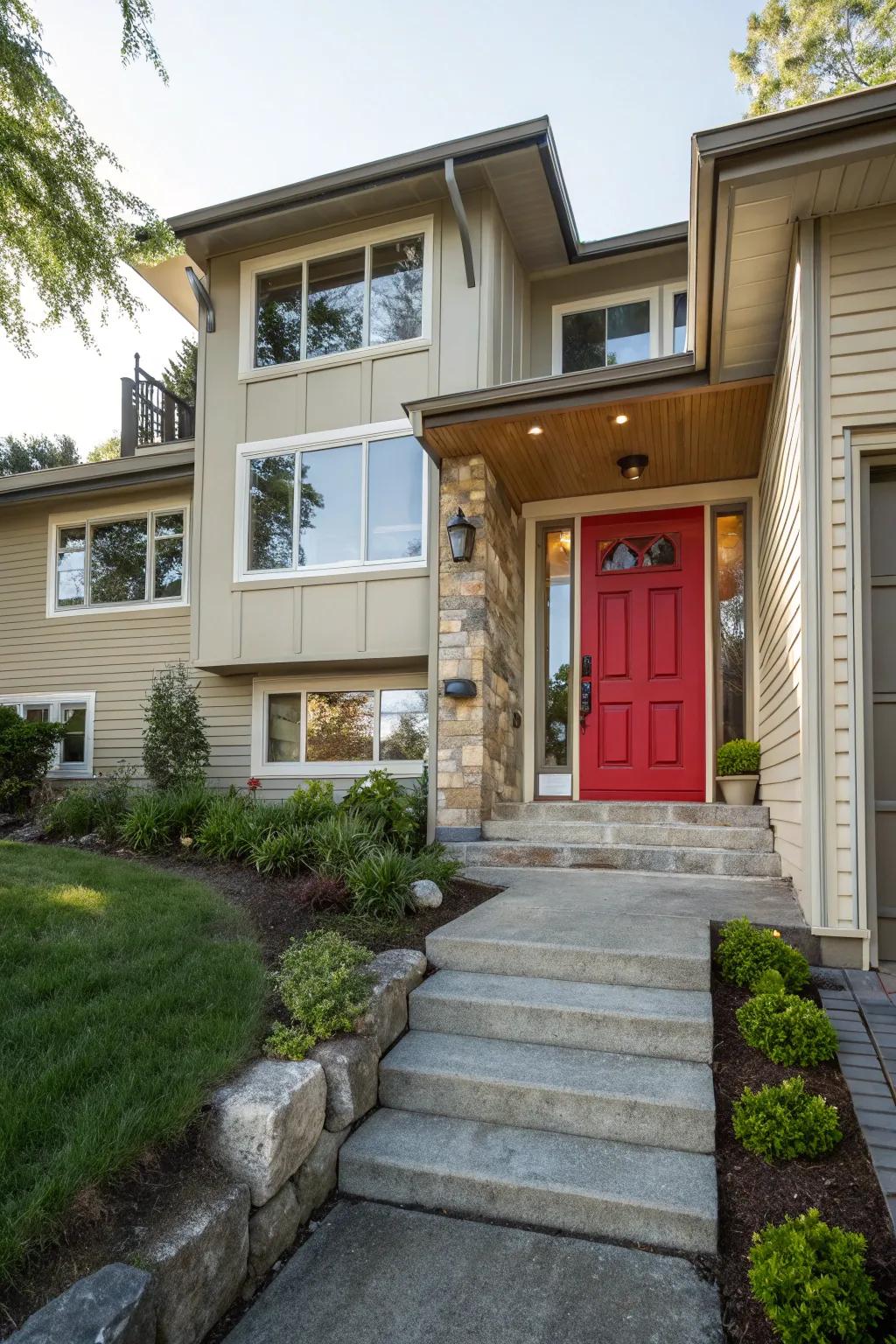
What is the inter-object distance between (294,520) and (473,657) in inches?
105

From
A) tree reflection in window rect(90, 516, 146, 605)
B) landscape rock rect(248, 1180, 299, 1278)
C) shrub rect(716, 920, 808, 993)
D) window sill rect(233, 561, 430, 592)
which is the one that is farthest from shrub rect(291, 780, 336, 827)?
tree reflection in window rect(90, 516, 146, 605)

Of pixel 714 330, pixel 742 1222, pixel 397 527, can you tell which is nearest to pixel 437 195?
pixel 397 527

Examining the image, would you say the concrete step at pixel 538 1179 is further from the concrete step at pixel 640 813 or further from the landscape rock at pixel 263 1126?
the concrete step at pixel 640 813

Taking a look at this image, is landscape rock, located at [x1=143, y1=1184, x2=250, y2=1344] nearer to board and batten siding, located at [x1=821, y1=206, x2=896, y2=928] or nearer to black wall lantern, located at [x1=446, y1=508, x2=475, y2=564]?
board and batten siding, located at [x1=821, y1=206, x2=896, y2=928]

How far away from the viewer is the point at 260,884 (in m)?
4.63

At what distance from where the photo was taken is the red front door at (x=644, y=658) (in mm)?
6090

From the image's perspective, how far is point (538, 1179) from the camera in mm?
2342

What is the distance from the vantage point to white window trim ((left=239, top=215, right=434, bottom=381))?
7070 millimetres

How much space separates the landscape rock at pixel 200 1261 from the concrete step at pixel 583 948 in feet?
4.90

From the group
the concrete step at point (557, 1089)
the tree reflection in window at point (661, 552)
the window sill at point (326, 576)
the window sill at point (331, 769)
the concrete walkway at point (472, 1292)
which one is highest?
the tree reflection in window at point (661, 552)

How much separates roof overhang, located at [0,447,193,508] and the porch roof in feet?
12.7

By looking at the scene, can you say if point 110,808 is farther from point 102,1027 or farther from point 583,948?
point 583,948

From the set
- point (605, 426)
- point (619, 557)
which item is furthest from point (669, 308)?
point (605, 426)

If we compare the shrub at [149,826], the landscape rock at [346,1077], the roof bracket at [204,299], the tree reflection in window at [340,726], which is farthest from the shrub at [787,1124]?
the roof bracket at [204,299]
